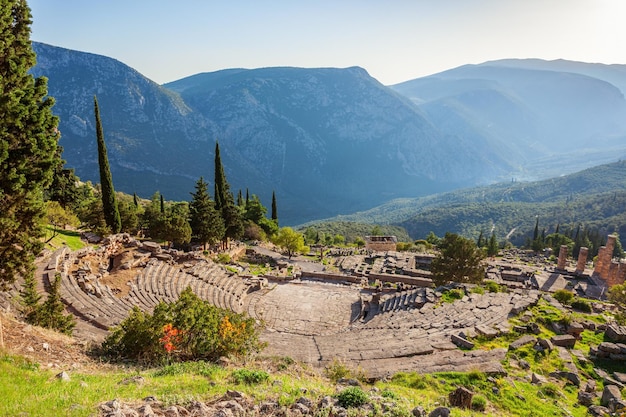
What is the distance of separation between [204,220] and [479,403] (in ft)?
107

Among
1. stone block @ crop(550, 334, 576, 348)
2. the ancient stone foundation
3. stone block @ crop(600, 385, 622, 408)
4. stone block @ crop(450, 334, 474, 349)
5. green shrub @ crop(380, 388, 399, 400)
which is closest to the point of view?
green shrub @ crop(380, 388, 399, 400)

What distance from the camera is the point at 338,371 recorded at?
11.4 m

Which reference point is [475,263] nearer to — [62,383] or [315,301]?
[315,301]

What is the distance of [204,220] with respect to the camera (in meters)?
37.7

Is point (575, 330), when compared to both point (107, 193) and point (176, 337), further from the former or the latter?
point (107, 193)

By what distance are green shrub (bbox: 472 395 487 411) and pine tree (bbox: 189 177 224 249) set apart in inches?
1256

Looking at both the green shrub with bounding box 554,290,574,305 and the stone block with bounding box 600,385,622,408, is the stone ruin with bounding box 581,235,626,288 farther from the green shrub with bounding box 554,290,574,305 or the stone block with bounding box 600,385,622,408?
the stone block with bounding box 600,385,622,408

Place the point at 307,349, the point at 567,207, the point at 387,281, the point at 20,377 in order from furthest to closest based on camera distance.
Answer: the point at 567,207 → the point at 387,281 → the point at 307,349 → the point at 20,377

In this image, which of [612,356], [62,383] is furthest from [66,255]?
[612,356]

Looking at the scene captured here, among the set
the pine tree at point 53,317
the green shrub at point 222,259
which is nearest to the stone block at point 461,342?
the pine tree at point 53,317

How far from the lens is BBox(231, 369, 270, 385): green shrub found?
9.08 metres

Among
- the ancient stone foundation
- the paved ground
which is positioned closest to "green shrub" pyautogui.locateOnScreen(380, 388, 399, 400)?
the paved ground

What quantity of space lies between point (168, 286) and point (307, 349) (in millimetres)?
11065

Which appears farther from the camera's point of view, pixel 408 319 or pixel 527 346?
pixel 408 319
